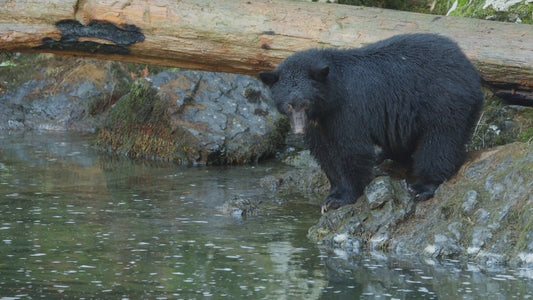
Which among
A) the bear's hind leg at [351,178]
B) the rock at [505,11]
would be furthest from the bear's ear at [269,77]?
the rock at [505,11]

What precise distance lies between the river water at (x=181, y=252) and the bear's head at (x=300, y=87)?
3.91 ft

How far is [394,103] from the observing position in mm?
6750

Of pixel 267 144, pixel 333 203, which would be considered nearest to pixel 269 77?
pixel 333 203

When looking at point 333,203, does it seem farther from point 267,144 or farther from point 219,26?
point 267,144

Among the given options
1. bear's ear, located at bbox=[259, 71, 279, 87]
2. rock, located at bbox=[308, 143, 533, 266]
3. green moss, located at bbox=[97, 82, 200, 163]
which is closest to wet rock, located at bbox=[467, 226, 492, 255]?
rock, located at bbox=[308, 143, 533, 266]

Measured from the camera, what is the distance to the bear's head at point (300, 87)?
250 inches

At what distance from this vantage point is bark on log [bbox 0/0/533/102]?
26.2ft

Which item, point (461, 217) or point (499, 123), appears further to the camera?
point (499, 123)

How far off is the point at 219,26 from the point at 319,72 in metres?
2.18

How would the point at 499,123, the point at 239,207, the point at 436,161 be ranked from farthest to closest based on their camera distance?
the point at 499,123 → the point at 239,207 → the point at 436,161

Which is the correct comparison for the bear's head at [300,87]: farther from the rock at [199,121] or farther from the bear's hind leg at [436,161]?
the rock at [199,121]

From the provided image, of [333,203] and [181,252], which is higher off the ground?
[333,203]

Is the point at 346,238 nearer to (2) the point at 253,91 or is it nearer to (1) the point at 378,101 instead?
(1) the point at 378,101

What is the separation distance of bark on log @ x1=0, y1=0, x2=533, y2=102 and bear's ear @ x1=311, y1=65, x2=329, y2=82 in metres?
1.73
